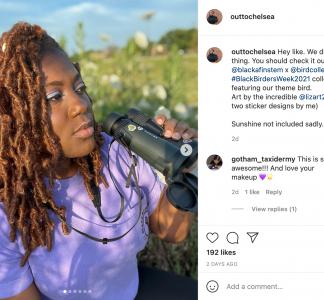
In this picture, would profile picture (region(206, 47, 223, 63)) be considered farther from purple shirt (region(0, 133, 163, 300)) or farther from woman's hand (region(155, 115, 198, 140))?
purple shirt (region(0, 133, 163, 300))

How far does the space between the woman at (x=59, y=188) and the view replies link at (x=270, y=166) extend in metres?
0.20

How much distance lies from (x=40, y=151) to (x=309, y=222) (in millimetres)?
775

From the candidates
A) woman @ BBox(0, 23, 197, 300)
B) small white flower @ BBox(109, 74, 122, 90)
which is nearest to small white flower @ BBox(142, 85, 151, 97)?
small white flower @ BBox(109, 74, 122, 90)

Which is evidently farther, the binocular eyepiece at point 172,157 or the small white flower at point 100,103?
the small white flower at point 100,103

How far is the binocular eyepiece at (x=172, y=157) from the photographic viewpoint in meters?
1.16

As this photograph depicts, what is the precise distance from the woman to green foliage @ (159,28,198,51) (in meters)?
2.98

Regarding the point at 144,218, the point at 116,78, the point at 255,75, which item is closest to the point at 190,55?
the point at 116,78

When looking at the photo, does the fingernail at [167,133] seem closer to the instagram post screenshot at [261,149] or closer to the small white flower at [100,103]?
the instagram post screenshot at [261,149]

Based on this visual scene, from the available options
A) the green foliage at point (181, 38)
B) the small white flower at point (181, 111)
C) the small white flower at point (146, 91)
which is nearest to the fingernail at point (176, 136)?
the small white flower at point (181, 111)

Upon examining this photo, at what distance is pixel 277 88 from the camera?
1.11 meters

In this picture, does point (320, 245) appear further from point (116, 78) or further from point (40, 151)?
point (116, 78)

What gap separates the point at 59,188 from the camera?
A: 1.67m

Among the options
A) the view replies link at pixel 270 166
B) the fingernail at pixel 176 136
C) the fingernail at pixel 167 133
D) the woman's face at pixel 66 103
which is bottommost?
the view replies link at pixel 270 166

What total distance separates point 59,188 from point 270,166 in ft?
2.53
